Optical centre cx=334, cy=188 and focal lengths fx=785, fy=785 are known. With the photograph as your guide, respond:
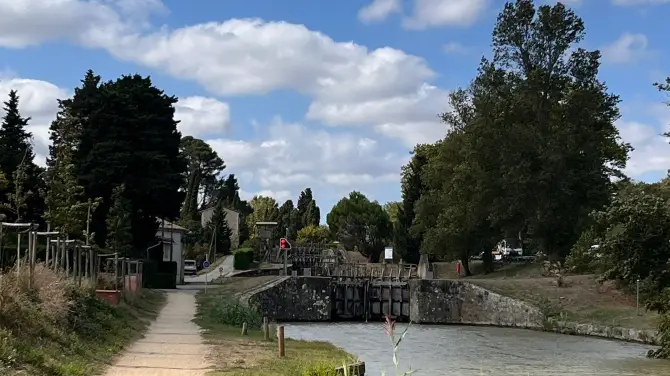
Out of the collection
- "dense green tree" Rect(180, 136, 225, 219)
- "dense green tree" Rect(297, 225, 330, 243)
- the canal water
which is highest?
"dense green tree" Rect(180, 136, 225, 219)

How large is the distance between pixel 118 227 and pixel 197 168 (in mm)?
74480

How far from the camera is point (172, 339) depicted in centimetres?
2214

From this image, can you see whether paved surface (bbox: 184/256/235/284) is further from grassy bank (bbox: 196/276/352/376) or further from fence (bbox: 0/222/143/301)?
grassy bank (bbox: 196/276/352/376)

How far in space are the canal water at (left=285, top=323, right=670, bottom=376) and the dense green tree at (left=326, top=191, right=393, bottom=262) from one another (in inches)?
1963

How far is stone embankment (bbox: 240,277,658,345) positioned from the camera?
46719 millimetres

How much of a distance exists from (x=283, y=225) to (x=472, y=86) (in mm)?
65113

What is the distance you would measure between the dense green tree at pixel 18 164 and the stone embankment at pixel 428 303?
13841 mm

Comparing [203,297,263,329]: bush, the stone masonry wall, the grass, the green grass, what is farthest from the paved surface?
the green grass

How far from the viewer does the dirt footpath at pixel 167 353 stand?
48.6 feet

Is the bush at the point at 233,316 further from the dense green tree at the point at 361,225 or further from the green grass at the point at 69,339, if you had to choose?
the dense green tree at the point at 361,225

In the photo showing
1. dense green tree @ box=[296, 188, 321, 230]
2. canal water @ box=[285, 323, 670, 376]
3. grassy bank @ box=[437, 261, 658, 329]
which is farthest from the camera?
dense green tree @ box=[296, 188, 321, 230]

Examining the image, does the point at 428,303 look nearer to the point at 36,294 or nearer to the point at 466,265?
the point at 466,265

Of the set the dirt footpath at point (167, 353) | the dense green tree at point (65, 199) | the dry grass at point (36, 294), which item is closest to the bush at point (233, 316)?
the dirt footpath at point (167, 353)

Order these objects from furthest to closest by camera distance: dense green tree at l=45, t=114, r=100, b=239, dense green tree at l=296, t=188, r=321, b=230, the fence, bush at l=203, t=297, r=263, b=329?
dense green tree at l=296, t=188, r=321, b=230 < dense green tree at l=45, t=114, r=100, b=239 < bush at l=203, t=297, r=263, b=329 < the fence
